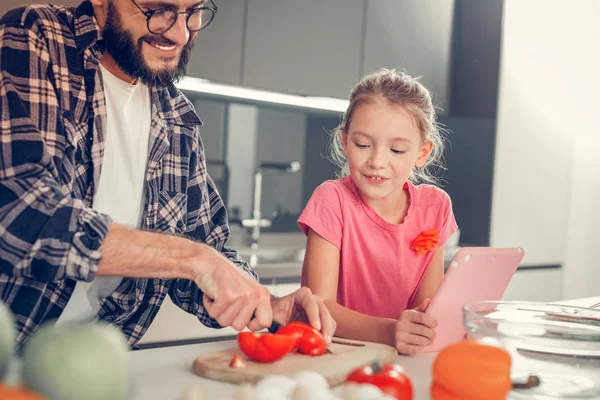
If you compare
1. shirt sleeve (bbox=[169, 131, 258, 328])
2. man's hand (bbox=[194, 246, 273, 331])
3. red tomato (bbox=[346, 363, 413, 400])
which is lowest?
red tomato (bbox=[346, 363, 413, 400])

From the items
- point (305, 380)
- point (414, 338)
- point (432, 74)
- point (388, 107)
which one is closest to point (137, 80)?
point (388, 107)

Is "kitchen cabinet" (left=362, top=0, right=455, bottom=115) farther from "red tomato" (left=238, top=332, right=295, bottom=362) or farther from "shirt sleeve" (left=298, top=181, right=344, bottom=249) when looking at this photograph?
"red tomato" (left=238, top=332, right=295, bottom=362)

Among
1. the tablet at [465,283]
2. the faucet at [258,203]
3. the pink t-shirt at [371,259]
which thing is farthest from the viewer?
the faucet at [258,203]

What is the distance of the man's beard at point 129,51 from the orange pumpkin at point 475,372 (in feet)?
3.11

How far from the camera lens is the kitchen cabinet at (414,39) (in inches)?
135

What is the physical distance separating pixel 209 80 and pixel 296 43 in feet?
→ 1.60

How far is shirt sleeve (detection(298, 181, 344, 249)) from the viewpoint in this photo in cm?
168

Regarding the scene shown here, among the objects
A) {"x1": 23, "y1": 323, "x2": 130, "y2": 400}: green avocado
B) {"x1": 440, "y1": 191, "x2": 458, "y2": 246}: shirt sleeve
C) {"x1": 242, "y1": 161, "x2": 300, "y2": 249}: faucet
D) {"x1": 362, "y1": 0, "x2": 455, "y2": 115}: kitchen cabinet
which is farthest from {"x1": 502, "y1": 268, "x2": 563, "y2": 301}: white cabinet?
{"x1": 23, "y1": 323, "x2": 130, "y2": 400}: green avocado

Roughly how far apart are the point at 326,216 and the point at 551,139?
2.61m

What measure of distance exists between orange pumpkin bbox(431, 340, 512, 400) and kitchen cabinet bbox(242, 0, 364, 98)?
221 centimetres

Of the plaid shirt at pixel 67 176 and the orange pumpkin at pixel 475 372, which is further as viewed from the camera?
the plaid shirt at pixel 67 176

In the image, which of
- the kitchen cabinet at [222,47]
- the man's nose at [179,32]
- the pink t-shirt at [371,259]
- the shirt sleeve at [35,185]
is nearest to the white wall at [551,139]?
the kitchen cabinet at [222,47]

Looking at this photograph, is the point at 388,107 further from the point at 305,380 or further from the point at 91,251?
the point at 305,380

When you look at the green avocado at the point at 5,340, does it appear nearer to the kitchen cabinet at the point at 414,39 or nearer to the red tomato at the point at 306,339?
the red tomato at the point at 306,339
